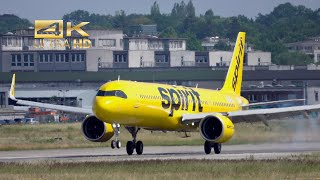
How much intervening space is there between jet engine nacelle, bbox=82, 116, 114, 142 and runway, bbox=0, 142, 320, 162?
901 millimetres

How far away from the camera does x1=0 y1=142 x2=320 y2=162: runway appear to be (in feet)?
189

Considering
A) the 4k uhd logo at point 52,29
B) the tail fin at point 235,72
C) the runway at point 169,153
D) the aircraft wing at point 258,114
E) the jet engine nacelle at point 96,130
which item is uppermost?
the 4k uhd logo at point 52,29

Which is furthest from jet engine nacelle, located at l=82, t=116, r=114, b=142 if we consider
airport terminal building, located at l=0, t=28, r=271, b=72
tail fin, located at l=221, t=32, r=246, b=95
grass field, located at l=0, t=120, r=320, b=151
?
airport terminal building, located at l=0, t=28, r=271, b=72

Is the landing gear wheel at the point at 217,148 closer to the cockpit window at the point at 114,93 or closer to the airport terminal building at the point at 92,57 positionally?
the cockpit window at the point at 114,93

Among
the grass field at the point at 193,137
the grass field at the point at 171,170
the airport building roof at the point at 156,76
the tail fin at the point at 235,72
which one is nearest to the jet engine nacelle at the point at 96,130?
the grass field at the point at 193,137

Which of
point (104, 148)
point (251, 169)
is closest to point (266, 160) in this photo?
point (251, 169)

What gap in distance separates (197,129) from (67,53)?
11394 cm

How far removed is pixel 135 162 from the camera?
51688mm

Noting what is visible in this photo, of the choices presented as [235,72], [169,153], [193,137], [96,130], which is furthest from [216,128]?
[193,137]

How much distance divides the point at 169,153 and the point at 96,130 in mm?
4260

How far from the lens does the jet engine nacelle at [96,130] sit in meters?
62.8

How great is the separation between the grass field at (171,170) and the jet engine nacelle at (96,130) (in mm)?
10291

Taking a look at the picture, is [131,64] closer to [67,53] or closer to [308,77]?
[67,53]

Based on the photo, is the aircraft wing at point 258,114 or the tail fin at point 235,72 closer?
the aircraft wing at point 258,114
